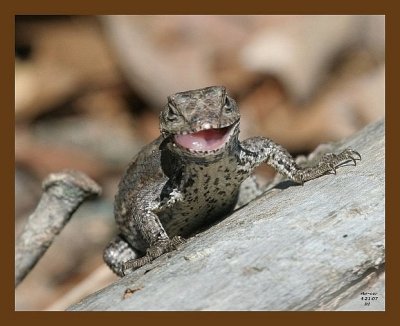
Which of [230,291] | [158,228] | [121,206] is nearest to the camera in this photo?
[230,291]

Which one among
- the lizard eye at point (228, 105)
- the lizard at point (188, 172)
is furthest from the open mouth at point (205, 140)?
the lizard eye at point (228, 105)

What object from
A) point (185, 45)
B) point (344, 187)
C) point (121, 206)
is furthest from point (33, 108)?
point (344, 187)

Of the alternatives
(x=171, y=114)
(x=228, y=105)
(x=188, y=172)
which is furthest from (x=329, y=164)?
(x=171, y=114)

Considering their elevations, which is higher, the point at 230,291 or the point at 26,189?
the point at 26,189

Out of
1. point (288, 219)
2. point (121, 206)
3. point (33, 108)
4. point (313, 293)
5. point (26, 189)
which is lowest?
point (313, 293)

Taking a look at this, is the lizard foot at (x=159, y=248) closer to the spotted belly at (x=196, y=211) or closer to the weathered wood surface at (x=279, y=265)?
the weathered wood surface at (x=279, y=265)

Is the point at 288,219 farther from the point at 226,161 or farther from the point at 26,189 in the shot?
the point at 26,189
